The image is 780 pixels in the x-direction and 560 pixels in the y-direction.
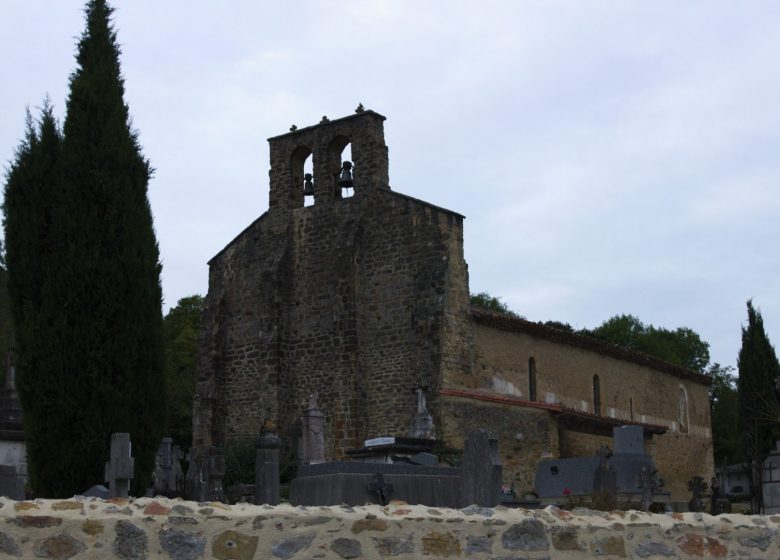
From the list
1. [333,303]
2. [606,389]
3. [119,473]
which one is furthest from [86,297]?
[606,389]

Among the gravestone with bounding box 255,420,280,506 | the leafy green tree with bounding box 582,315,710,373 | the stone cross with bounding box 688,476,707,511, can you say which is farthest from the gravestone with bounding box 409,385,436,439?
the leafy green tree with bounding box 582,315,710,373

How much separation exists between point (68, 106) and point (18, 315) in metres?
3.83

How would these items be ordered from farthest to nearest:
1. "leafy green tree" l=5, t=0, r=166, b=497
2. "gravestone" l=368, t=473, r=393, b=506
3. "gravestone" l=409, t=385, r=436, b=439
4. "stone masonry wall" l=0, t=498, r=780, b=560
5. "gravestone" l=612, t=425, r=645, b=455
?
"gravestone" l=409, t=385, r=436, b=439 → "gravestone" l=612, t=425, r=645, b=455 → "leafy green tree" l=5, t=0, r=166, b=497 → "gravestone" l=368, t=473, r=393, b=506 → "stone masonry wall" l=0, t=498, r=780, b=560

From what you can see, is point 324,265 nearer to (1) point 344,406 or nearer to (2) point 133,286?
(1) point 344,406

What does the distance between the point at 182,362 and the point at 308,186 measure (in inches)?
611

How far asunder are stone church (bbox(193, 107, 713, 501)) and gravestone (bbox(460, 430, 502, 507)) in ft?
46.3

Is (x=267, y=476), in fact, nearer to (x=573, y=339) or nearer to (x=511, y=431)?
(x=511, y=431)

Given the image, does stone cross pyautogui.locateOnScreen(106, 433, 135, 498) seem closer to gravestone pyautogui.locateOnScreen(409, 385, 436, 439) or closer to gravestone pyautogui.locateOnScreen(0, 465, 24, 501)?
gravestone pyautogui.locateOnScreen(0, 465, 24, 501)

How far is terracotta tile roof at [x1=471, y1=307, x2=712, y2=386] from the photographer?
27438 millimetres

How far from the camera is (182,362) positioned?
4256cm

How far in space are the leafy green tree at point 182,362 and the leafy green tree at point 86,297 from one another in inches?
694

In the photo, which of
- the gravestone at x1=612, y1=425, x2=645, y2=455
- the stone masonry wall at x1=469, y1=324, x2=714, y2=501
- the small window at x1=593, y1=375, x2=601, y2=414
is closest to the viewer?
the gravestone at x1=612, y1=425, x2=645, y2=455

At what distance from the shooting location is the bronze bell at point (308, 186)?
96.4ft

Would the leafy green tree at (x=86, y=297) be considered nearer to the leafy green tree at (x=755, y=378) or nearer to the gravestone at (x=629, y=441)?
the gravestone at (x=629, y=441)
